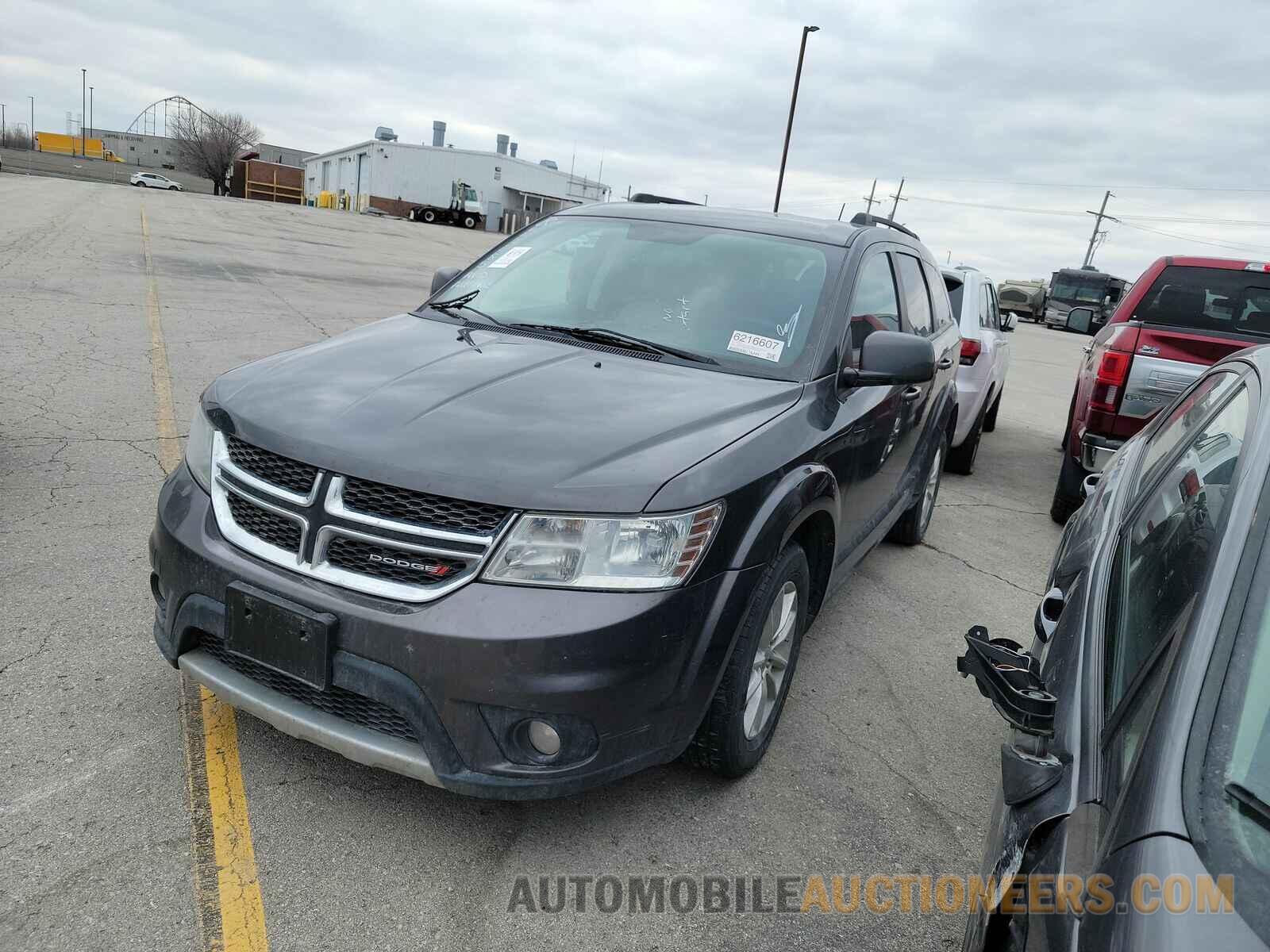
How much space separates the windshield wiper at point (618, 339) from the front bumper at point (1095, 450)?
3.88m

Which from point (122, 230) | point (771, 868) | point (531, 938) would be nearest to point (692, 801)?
point (771, 868)

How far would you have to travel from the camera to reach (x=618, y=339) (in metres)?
3.35

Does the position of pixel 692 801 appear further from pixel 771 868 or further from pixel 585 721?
pixel 585 721

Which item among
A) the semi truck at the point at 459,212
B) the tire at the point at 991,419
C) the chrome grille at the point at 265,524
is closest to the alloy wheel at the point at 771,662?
→ the chrome grille at the point at 265,524

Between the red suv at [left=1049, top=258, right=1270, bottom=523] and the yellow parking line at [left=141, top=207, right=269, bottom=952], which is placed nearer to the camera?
the yellow parking line at [left=141, top=207, right=269, bottom=952]

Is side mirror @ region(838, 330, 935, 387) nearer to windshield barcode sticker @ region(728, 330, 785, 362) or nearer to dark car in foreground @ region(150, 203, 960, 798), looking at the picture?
dark car in foreground @ region(150, 203, 960, 798)

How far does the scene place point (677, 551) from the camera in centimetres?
234

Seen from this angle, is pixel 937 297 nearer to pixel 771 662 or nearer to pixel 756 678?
pixel 771 662

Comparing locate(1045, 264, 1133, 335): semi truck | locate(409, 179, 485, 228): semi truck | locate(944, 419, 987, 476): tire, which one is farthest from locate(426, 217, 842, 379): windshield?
locate(409, 179, 485, 228): semi truck

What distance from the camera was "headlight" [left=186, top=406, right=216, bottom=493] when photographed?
2695 mm

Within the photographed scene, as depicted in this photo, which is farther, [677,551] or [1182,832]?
[677,551]

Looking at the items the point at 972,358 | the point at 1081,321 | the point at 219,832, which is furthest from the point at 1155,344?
the point at 219,832

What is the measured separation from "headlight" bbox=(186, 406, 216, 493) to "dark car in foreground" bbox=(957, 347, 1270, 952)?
212 cm

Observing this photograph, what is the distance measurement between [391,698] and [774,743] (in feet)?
5.03
